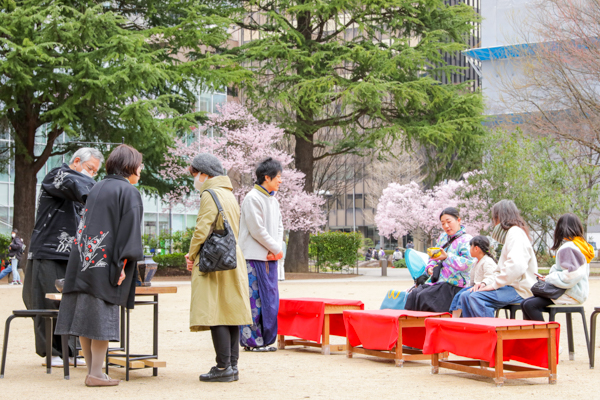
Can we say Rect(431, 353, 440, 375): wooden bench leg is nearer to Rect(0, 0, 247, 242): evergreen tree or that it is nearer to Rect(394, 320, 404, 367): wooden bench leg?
Rect(394, 320, 404, 367): wooden bench leg

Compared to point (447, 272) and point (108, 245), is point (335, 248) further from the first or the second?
point (108, 245)

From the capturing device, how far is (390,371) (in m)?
6.12

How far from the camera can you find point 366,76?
80.4ft

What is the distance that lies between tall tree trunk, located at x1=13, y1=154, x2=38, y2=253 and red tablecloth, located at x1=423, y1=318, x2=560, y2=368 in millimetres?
18034

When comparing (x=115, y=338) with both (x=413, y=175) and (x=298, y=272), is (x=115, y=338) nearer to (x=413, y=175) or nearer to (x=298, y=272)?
(x=298, y=272)

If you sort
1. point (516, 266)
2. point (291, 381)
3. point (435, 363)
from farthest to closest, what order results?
point (516, 266) → point (435, 363) → point (291, 381)

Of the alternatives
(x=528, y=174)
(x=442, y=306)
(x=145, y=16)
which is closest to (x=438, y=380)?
(x=442, y=306)

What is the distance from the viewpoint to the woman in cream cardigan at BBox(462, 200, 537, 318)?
661 cm

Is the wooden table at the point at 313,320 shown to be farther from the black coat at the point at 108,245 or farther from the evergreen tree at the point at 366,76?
the evergreen tree at the point at 366,76

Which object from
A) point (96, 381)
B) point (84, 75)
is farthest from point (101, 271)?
point (84, 75)

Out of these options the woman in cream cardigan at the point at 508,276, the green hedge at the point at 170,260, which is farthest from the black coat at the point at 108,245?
the green hedge at the point at 170,260

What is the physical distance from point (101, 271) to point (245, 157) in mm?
22708

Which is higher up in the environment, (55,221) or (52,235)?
(55,221)

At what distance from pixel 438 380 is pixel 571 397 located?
42.1 inches
